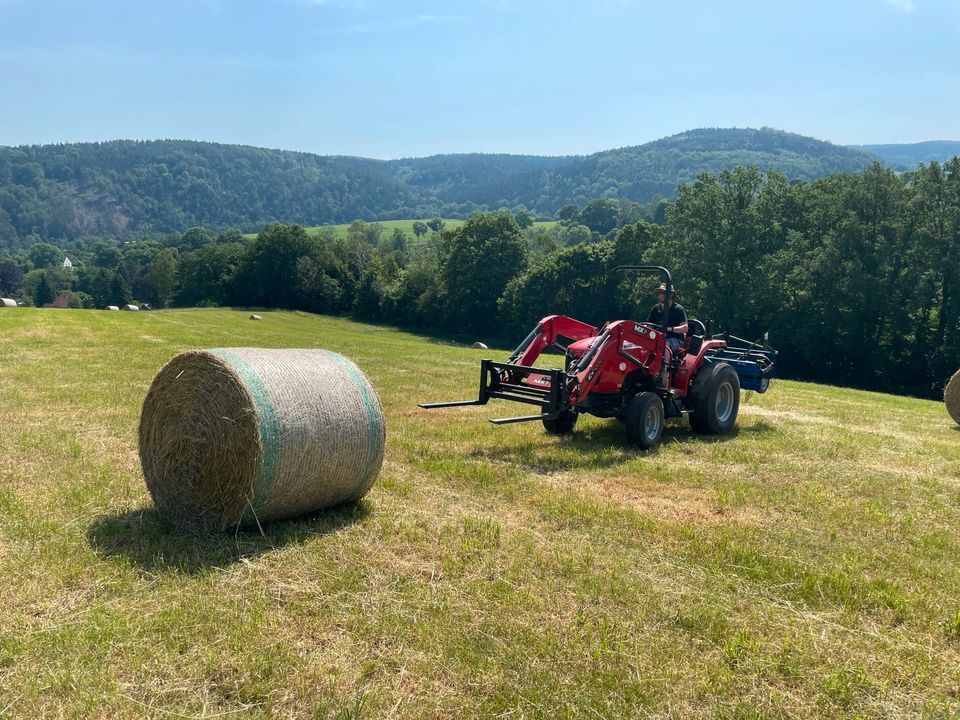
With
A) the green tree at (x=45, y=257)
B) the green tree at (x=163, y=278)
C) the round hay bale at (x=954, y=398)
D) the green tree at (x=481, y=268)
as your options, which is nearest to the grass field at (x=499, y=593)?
the round hay bale at (x=954, y=398)

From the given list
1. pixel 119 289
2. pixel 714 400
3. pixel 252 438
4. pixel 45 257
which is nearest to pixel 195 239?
pixel 45 257

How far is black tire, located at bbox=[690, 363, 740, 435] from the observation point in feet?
32.7

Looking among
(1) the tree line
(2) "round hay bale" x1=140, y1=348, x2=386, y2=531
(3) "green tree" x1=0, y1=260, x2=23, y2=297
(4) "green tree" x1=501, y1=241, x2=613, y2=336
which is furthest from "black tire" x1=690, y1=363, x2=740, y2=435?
(3) "green tree" x1=0, y1=260, x2=23, y2=297

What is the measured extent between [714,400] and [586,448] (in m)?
2.27

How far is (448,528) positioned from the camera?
5793mm

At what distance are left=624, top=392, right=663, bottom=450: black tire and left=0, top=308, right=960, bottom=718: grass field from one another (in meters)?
0.44

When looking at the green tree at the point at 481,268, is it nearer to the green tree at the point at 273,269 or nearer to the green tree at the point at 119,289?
the green tree at the point at 273,269

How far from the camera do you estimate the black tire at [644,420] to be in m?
8.84

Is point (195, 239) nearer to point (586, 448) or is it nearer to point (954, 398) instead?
point (954, 398)

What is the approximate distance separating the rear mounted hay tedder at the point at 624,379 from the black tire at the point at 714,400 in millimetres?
14

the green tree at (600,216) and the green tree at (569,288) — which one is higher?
the green tree at (600,216)

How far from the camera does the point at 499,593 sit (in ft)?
15.1

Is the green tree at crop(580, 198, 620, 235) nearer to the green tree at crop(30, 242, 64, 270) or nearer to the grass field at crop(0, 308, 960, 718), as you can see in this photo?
the green tree at crop(30, 242, 64, 270)

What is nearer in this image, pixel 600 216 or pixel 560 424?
pixel 560 424
